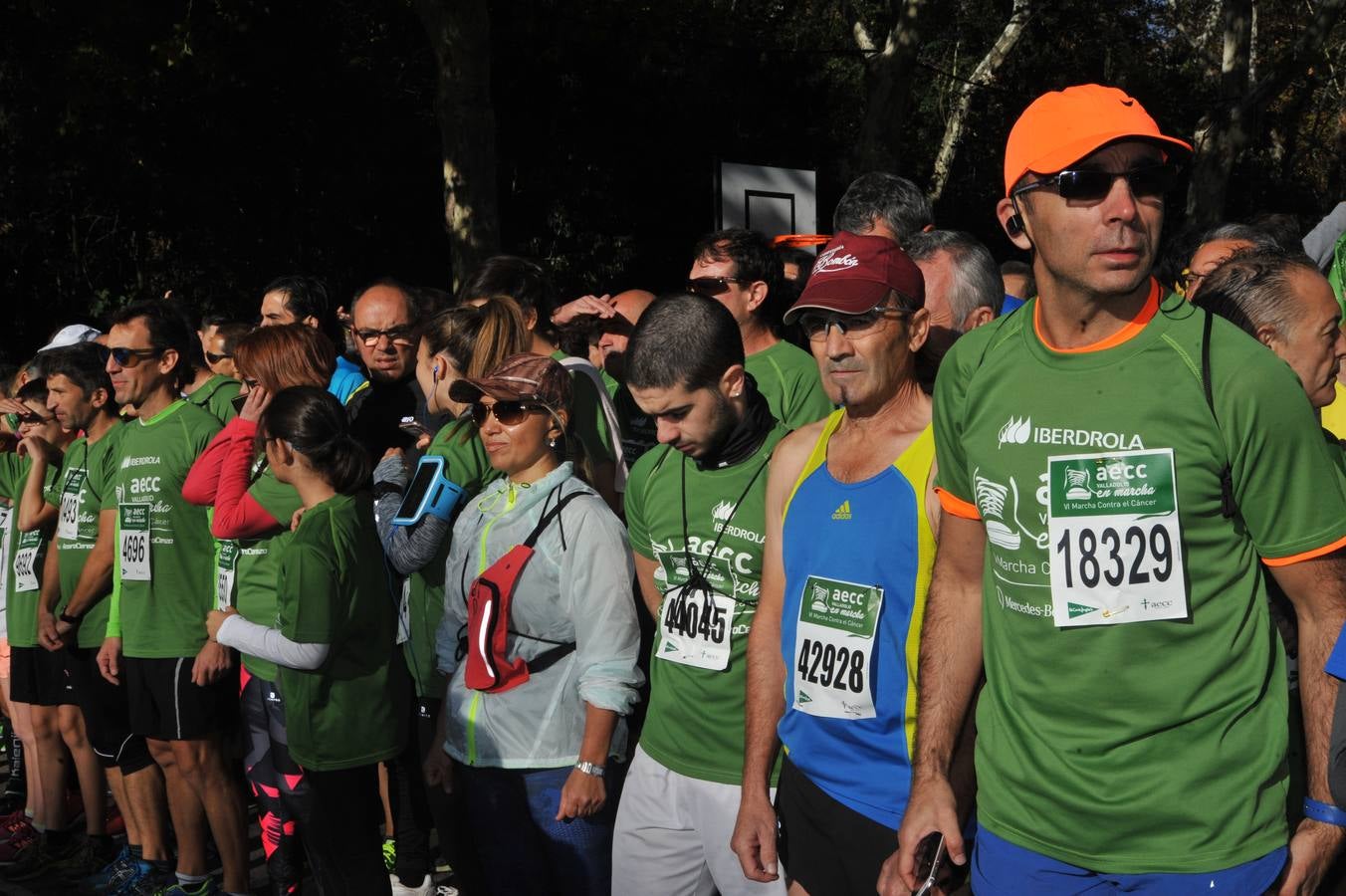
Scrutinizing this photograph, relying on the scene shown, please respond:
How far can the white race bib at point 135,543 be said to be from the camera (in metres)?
5.69

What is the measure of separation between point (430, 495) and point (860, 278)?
184 cm

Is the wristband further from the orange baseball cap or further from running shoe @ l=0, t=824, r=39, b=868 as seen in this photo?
running shoe @ l=0, t=824, r=39, b=868

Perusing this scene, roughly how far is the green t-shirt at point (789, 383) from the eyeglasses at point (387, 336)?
6.45 feet

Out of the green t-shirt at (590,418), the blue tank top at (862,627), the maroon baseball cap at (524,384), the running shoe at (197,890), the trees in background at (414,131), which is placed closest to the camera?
the blue tank top at (862,627)

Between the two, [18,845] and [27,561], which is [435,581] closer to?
[27,561]

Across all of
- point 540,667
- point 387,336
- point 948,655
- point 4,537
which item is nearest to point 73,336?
point 4,537

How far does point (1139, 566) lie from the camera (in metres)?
2.31

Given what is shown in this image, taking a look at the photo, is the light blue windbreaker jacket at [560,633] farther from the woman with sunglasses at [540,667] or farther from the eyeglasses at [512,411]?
the eyeglasses at [512,411]

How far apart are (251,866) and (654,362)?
3962 millimetres

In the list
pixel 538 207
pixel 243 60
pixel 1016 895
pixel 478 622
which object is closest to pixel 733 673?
pixel 478 622

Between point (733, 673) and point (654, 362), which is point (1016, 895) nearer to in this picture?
point (733, 673)

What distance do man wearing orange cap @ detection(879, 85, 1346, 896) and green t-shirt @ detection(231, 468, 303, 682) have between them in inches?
122

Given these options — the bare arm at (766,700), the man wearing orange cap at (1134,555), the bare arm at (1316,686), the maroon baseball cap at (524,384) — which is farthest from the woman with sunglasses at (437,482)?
the bare arm at (1316,686)

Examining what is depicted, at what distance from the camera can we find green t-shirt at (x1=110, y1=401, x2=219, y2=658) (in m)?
5.65
